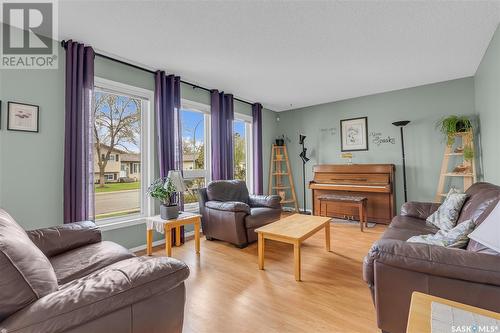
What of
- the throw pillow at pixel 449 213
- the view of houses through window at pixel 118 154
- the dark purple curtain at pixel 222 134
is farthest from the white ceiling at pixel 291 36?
the throw pillow at pixel 449 213

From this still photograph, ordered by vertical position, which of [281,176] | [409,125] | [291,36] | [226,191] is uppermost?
[291,36]

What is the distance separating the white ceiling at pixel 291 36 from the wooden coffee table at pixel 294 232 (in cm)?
211

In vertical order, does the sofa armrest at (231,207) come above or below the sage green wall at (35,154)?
below

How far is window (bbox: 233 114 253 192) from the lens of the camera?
521 centimetres

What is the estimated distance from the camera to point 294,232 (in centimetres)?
258

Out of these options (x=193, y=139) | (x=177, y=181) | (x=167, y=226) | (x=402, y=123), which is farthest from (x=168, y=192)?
(x=402, y=123)

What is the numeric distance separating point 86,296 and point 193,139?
3.36m

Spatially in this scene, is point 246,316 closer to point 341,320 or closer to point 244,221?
point 341,320

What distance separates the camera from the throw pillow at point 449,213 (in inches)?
89.8

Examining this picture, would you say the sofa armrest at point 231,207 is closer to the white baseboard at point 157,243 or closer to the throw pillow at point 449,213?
the white baseboard at point 157,243

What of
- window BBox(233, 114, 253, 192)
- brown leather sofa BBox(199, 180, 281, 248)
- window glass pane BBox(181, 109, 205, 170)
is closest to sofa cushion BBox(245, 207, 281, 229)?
brown leather sofa BBox(199, 180, 281, 248)

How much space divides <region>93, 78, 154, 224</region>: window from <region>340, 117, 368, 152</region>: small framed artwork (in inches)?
152

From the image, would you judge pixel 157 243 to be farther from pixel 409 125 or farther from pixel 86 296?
pixel 409 125

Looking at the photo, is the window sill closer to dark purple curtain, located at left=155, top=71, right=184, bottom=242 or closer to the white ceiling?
dark purple curtain, located at left=155, top=71, right=184, bottom=242
